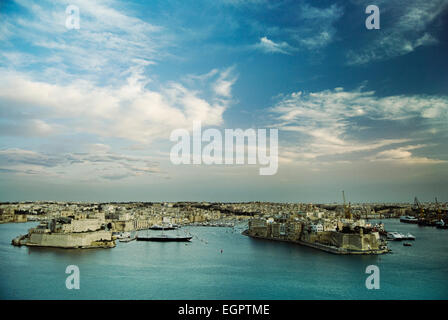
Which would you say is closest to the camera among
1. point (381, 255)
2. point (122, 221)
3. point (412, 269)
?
point (412, 269)

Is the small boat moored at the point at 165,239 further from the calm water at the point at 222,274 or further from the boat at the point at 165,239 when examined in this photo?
the calm water at the point at 222,274

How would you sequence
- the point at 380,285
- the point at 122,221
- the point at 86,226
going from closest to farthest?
1. the point at 380,285
2. the point at 86,226
3. the point at 122,221

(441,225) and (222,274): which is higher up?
(222,274)

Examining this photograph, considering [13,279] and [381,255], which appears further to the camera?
[381,255]

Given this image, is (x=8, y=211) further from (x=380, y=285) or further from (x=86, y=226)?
(x=380, y=285)

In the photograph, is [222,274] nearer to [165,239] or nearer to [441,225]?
[165,239]

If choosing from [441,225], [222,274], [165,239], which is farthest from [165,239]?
[441,225]
